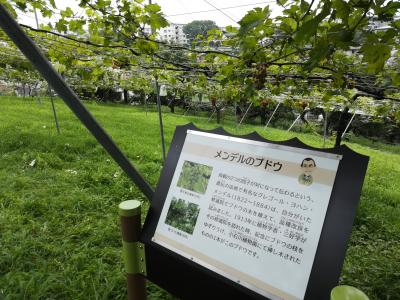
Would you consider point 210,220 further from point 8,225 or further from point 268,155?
point 8,225

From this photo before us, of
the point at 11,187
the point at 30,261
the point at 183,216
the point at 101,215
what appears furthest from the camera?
the point at 11,187

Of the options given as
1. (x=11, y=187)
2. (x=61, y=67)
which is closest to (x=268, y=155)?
(x=61, y=67)

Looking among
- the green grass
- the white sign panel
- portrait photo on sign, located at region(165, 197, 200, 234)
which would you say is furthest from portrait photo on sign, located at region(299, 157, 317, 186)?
the green grass

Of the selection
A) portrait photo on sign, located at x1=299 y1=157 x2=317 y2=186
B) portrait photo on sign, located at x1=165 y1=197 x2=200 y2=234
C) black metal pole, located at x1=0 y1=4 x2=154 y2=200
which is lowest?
portrait photo on sign, located at x1=165 y1=197 x2=200 y2=234

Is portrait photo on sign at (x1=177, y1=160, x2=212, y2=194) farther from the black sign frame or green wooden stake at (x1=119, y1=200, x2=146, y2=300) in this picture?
green wooden stake at (x1=119, y1=200, x2=146, y2=300)

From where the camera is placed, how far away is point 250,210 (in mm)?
1612

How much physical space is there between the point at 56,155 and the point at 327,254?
21.1 feet

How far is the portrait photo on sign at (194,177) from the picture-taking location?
1.86 m

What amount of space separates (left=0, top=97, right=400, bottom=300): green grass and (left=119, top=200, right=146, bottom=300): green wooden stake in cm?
70

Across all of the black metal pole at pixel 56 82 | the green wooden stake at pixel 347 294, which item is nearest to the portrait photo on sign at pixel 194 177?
the black metal pole at pixel 56 82

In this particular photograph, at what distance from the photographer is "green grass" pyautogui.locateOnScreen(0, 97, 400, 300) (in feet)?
9.23

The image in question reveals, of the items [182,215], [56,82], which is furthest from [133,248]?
[56,82]

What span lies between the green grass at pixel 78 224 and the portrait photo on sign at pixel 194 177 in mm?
1398

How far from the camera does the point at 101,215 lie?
4148 mm
